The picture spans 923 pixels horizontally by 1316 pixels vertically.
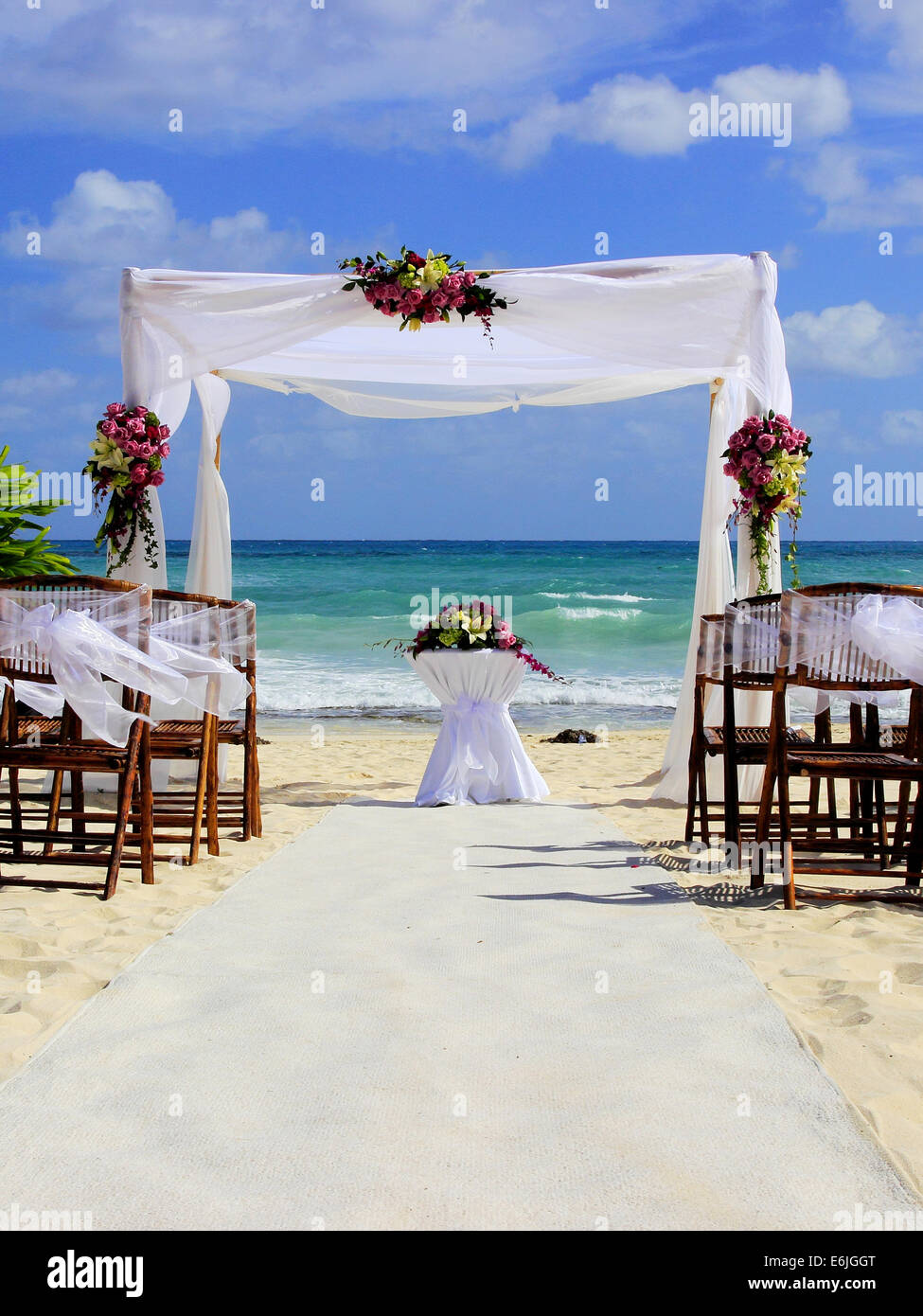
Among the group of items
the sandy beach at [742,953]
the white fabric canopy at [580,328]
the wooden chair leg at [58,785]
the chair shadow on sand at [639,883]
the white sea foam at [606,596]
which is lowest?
the chair shadow on sand at [639,883]

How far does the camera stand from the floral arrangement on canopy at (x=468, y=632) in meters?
6.32

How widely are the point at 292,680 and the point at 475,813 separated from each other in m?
10.5

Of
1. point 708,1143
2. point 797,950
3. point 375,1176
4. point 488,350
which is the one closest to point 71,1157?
point 375,1176

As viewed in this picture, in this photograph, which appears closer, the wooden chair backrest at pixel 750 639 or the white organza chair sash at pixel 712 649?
the wooden chair backrest at pixel 750 639

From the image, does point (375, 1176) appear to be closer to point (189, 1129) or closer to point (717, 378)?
point (189, 1129)

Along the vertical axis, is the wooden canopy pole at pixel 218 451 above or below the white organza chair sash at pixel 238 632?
above

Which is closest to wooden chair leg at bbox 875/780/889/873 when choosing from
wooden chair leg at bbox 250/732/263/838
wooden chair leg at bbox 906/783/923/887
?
wooden chair leg at bbox 906/783/923/887

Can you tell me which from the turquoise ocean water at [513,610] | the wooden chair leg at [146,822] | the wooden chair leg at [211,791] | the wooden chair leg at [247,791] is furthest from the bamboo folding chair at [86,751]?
the turquoise ocean water at [513,610]

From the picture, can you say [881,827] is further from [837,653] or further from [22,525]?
[22,525]

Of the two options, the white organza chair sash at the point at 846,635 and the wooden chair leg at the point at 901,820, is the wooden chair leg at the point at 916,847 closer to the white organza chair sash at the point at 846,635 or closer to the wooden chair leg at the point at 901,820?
the wooden chair leg at the point at 901,820

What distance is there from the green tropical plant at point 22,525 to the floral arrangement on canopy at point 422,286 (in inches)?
128

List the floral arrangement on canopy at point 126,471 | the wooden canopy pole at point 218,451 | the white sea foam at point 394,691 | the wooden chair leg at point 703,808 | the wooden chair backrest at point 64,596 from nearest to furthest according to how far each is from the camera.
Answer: the wooden chair backrest at point 64,596
the wooden chair leg at point 703,808
the floral arrangement on canopy at point 126,471
the wooden canopy pole at point 218,451
the white sea foam at point 394,691

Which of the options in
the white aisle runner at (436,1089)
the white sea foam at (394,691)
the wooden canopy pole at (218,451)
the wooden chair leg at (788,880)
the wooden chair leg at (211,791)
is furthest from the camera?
the white sea foam at (394,691)

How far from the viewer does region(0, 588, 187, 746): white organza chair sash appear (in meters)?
3.98
